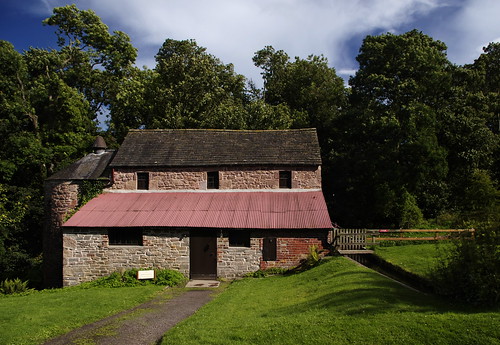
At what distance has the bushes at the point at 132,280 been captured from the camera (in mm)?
18359

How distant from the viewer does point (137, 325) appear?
38.0 feet

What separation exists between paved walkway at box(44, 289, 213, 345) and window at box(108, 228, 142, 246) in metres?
5.43

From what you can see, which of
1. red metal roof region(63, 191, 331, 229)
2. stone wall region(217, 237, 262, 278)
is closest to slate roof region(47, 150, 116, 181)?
red metal roof region(63, 191, 331, 229)

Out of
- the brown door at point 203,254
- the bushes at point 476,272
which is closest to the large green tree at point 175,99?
the brown door at point 203,254

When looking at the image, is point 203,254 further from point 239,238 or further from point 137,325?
point 137,325

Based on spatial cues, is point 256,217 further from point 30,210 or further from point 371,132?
point 30,210

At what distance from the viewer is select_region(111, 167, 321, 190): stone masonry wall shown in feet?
75.0

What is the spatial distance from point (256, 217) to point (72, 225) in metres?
9.79

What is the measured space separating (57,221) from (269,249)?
1327 centimetres

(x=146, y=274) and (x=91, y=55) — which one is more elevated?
(x=91, y=55)

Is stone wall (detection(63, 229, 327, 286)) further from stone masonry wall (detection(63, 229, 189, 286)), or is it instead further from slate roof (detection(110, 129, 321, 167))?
slate roof (detection(110, 129, 321, 167))

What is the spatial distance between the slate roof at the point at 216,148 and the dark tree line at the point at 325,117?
24.2ft

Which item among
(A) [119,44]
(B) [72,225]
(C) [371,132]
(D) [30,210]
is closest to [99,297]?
(B) [72,225]

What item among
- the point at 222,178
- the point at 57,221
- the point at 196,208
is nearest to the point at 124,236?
the point at 196,208
